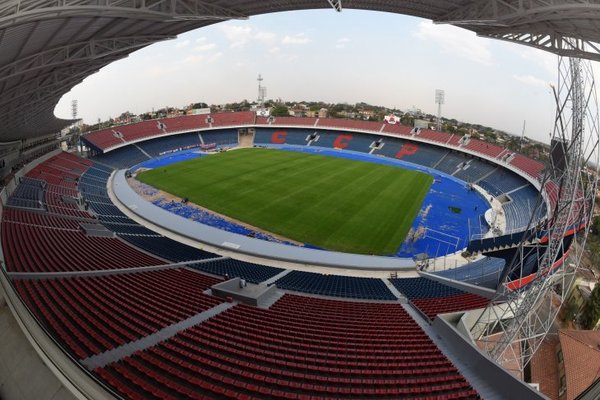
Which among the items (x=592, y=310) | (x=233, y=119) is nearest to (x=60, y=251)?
(x=592, y=310)

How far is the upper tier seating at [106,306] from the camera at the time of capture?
26.1 ft

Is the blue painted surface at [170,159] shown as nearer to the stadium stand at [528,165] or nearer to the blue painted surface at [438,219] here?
the blue painted surface at [438,219]

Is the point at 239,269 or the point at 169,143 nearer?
the point at 239,269

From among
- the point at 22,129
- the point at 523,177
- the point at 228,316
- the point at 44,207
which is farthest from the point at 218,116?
the point at 228,316

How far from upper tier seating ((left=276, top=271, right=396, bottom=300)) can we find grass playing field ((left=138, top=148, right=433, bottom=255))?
474 cm

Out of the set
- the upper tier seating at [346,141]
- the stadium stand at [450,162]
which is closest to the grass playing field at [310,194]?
the stadium stand at [450,162]

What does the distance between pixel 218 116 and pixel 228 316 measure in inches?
2621

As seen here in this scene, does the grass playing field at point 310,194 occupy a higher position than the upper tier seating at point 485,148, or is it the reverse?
the upper tier seating at point 485,148

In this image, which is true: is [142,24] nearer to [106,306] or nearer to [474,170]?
[106,306]

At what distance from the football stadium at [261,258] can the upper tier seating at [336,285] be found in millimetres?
Answer: 154

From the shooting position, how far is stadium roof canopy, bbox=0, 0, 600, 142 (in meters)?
10.6

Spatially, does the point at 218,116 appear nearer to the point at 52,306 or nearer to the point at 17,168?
the point at 17,168

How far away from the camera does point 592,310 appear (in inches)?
904

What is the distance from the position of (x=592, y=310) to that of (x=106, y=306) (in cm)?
3006
